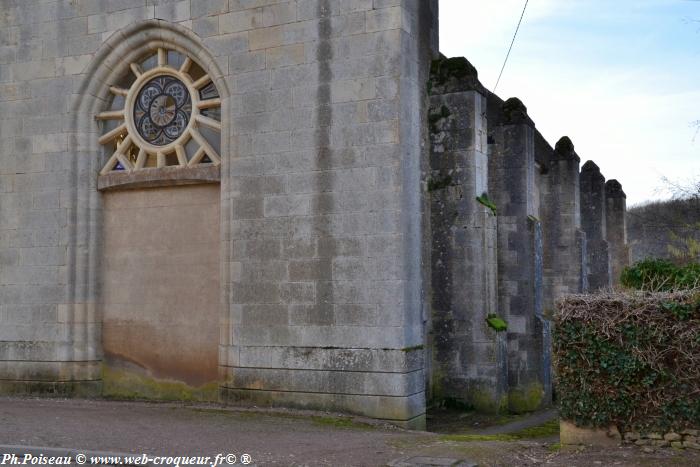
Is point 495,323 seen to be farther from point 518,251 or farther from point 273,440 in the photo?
point 273,440

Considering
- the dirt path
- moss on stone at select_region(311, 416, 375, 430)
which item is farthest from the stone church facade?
the dirt path

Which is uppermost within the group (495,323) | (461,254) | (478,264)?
(461,254)

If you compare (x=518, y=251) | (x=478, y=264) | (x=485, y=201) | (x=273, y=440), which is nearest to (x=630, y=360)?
(x=273, y=440)

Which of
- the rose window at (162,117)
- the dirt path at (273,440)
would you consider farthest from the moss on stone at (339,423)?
the rose window at (162,117)

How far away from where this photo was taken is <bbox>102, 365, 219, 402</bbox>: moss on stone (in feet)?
37.4

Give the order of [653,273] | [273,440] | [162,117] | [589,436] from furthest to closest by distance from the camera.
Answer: [162,117], [653,273], [273,440], [589,436]

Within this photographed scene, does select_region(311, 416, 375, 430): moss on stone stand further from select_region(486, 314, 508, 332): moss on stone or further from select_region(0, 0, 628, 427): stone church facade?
select_region(486, 314, 508, 332): moss on stone

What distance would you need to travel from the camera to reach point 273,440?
8.46 metres

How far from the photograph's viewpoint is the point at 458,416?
11.8 m

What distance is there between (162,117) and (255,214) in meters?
2.52

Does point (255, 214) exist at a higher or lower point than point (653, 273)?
higher

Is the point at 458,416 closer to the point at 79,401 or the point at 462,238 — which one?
the point at 462,238

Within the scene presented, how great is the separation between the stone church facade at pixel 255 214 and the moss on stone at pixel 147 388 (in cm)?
3

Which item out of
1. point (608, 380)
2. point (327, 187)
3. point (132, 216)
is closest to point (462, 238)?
point (327, 187)
